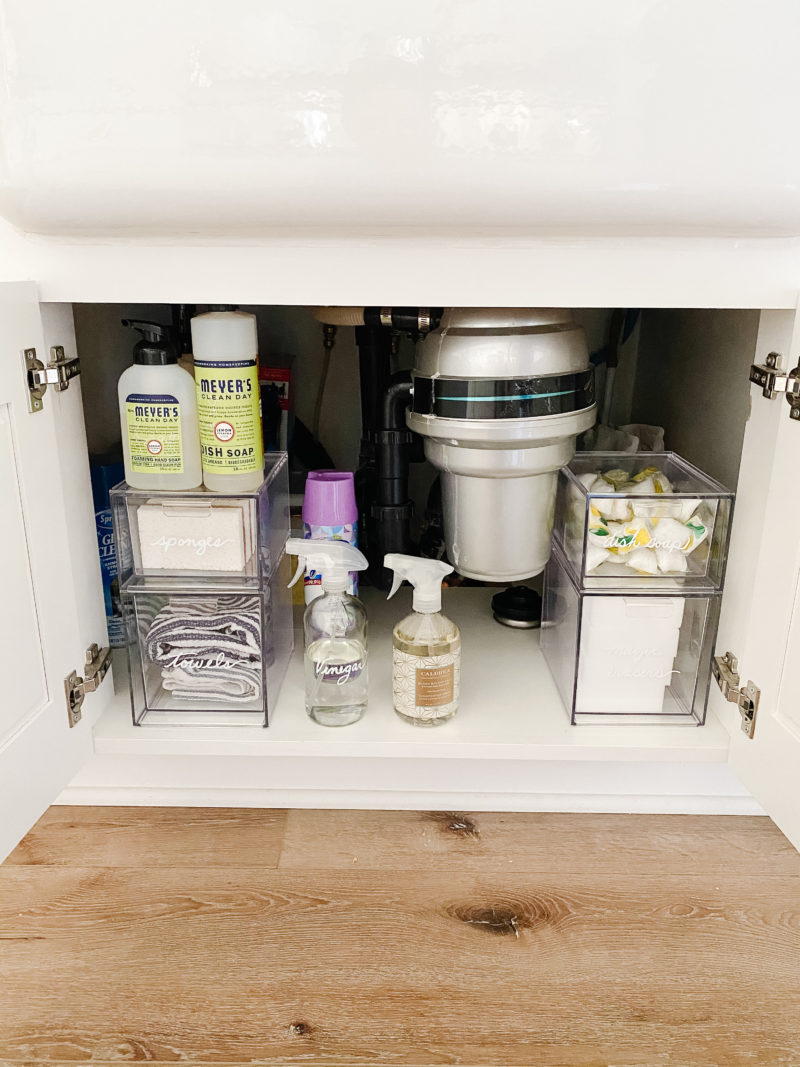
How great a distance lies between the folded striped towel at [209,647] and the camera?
768mm

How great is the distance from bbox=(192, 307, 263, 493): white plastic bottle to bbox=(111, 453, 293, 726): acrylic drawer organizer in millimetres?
26

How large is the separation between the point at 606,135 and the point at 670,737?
1.78 ft

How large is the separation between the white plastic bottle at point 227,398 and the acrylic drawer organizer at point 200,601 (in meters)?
0.03

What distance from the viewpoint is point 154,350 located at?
700 mm

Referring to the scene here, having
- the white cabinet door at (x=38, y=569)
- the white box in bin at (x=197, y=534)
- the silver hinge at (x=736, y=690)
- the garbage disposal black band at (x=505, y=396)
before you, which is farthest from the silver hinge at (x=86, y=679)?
the silver hinge at (x=736, y=690)

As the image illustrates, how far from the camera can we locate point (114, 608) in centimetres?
90

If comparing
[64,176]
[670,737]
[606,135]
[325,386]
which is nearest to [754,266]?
[606,135]

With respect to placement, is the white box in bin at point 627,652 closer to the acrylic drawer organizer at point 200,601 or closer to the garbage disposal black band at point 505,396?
the garbage disposal black band at point 505,396

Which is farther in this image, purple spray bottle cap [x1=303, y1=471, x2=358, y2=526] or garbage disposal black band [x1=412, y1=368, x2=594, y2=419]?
purple spray bottle cap [x1=303, y1=471, x2=358, y2=526]

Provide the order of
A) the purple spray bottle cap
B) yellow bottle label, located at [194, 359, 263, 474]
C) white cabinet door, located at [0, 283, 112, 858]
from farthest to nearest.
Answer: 1. the purple spray bottle cap
2. yellow bottle label, located at [194, 359, 263, 474]
3. white cabinet door, located at [0, 283, 112, 858]

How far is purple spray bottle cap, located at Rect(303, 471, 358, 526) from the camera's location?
0.83 meters

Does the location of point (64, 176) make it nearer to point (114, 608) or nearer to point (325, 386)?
point (114, 608)

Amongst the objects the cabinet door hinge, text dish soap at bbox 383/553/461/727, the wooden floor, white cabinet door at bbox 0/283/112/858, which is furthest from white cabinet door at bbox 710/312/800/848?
white cabinet door at bbox 0/283/112/858

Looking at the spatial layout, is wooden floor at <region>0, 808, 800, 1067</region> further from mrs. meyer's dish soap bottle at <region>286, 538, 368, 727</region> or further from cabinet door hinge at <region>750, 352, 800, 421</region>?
cabinet door hinge at <region>750, 352, 800, 421</region>
